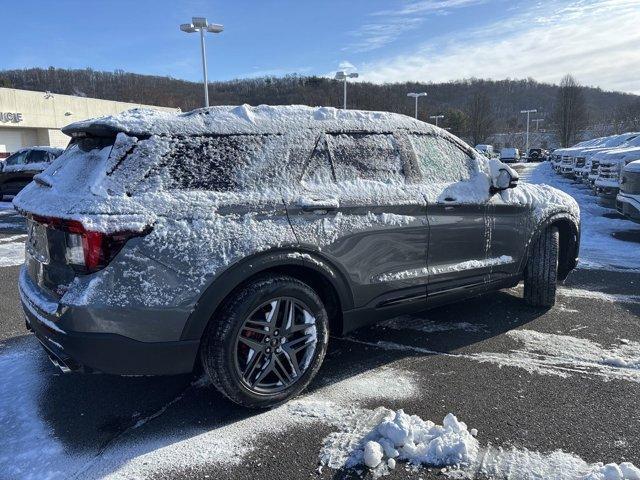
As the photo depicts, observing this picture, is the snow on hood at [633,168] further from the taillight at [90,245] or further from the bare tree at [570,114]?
the bare tree at [570,114]

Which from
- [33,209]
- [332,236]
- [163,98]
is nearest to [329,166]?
[332,236]

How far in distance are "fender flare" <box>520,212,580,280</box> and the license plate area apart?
372 centimetres

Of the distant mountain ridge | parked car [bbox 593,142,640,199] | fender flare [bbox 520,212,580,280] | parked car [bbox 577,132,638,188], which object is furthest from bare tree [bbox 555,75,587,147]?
fender flare [bbox 520,212,580,280]

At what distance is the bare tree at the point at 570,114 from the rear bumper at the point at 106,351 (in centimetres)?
7179

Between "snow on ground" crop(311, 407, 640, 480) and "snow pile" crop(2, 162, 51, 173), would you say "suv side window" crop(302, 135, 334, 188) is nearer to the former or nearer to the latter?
"snow on ground" crop(311, 407, 640, 480)

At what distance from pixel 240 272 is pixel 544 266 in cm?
312

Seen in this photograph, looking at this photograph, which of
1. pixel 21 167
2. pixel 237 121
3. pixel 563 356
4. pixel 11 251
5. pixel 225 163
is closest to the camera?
pixel 225 163

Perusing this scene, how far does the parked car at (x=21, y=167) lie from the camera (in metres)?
15.5

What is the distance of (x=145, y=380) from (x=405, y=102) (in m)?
87.3

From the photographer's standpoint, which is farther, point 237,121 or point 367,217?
point 367,217

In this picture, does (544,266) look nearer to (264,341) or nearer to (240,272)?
(264,341)

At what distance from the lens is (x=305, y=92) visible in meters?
53.6

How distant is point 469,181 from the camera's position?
405cm

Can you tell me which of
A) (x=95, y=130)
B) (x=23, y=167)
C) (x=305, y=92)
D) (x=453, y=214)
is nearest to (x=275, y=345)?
(x=95, y=130)
